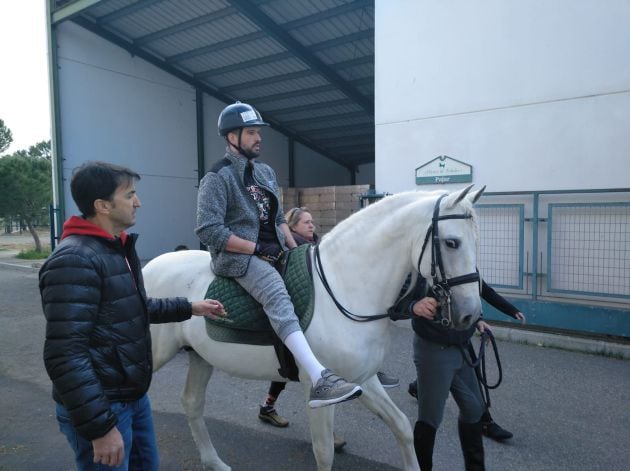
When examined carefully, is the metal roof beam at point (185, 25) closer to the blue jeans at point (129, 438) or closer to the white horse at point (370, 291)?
the white horse at point (370, 291)

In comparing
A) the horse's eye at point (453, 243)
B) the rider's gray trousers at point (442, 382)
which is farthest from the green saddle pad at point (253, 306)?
the horse's eye at point (453, 243)

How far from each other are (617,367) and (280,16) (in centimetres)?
1065

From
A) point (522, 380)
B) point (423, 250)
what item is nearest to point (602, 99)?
point (522, 380)

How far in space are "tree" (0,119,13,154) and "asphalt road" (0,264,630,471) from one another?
113ft

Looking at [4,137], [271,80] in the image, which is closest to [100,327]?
[271,80]

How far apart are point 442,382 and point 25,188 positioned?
22820 millimetres

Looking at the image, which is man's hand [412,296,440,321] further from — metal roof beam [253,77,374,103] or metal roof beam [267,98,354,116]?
metal roof beam [267,98,354,116]

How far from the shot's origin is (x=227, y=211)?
2.65 metres

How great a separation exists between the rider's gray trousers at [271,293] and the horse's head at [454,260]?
2.48 ft

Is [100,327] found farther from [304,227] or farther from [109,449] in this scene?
[304,227]

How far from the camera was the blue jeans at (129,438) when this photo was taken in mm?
1654

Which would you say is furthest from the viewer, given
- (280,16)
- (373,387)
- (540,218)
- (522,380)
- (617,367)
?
(280,16)

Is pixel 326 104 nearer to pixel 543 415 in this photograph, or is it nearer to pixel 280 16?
pixel 280 16

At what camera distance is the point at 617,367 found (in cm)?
503
